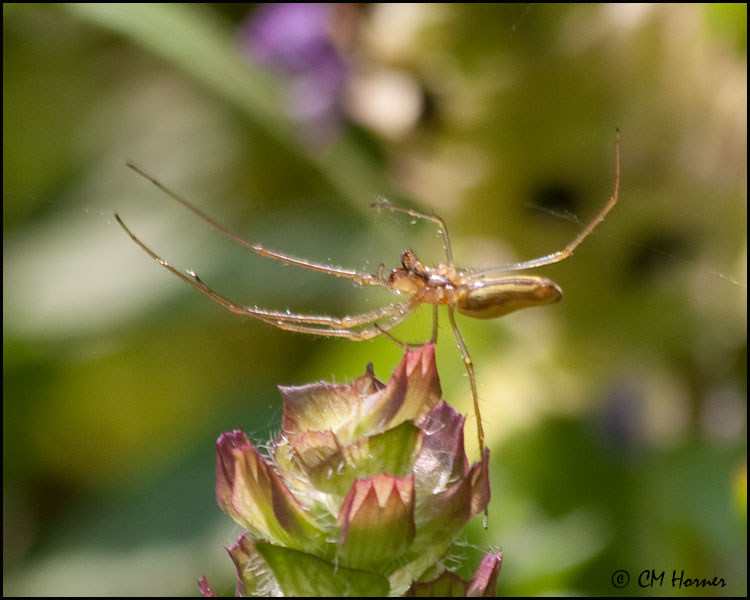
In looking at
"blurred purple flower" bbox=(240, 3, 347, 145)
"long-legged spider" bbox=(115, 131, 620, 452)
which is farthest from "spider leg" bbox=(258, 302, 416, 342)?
"blurred purple flower" bbox=(240, 3, 347, 145)

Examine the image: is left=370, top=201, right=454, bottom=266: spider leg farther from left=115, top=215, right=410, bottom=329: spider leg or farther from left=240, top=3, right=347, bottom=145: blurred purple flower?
left=240, top=3, right=347, bottom=145: blurred purple flower

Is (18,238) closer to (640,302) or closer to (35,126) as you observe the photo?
(35,126)

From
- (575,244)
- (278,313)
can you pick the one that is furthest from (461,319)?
(278,313)

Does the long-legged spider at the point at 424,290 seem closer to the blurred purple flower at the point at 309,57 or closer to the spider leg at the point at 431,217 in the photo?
the spider leg at the point at 431,217

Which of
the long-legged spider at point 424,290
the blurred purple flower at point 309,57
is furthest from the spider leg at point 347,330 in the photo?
the blurred purple flower at point 309,57

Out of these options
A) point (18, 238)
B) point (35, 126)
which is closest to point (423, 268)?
point (18, 238)

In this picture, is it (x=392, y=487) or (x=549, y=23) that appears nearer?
(x=392, y=487)
